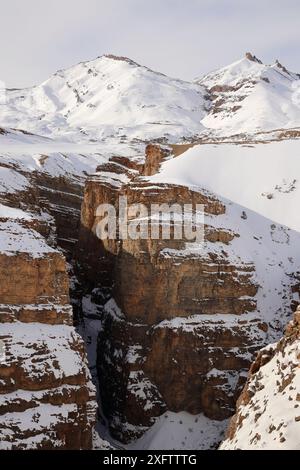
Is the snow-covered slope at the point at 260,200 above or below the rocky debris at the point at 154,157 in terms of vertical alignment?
below

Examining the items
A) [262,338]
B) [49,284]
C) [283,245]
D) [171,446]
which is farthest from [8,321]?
[283,245]

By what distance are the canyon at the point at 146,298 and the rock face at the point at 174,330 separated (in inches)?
4.6

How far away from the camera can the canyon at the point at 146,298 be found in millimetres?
56156

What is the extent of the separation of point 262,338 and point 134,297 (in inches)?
515

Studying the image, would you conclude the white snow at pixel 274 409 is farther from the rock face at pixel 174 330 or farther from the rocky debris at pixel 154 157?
the rocky debris at pixel 154 157

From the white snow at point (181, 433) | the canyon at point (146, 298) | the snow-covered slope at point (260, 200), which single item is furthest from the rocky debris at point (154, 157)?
the white snow at point (181, 433)

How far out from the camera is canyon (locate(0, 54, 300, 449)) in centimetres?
5616

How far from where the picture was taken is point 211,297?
A: 2921 inches

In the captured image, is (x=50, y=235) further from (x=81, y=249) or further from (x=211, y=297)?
(x=211, y=297)

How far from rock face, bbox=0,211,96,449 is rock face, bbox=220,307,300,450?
59.2 ft

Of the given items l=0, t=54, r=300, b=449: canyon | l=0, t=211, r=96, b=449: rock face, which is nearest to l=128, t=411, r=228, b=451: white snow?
l=0, t=54, r=300, b=449: canyon

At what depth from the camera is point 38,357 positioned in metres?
55.9

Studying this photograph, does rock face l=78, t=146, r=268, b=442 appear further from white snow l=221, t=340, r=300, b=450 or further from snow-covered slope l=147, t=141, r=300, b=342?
white snow l=221, t=340, r=300, b=450

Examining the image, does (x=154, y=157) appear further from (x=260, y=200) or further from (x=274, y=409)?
(x=274, y=409)
